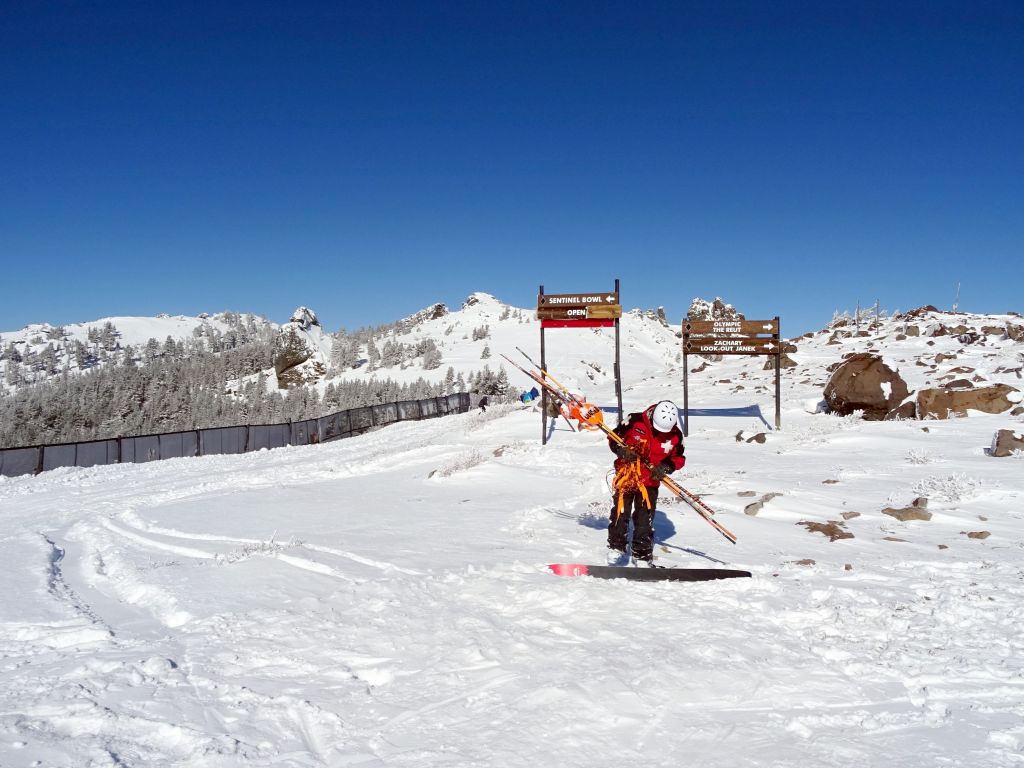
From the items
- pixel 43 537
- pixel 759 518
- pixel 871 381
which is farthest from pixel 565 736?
pixel 871 381

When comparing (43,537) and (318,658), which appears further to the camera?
(43,537)

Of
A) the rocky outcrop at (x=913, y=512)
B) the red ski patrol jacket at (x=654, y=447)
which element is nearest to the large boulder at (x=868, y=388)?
the rocky outcrop at (x=913, y=512)

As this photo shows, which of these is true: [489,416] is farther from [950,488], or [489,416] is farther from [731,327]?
[950,488]

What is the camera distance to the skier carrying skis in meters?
6.71

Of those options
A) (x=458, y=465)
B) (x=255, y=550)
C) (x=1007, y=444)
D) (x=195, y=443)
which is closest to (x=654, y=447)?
(x=255, y=550)

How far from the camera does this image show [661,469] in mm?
6730

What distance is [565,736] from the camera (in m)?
3.21

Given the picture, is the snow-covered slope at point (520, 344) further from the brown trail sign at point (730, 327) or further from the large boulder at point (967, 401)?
the large boulder at point (967, 401)

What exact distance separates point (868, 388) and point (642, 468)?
45.4ft

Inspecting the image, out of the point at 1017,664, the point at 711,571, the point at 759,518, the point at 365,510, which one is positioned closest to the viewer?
the point at 1017,664

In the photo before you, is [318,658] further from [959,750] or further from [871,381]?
[871,381]

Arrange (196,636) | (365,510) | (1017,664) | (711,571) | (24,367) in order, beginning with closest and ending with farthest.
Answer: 1. (1017,664)
2. (196,636)
3. (711,571)
4. (365,510)
5. (24,367)

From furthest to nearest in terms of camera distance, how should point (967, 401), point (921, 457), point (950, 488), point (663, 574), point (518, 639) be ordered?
point (967, 401) → point (921, 457) → point (950, 488) → point (663, 574) → point (518, 639)

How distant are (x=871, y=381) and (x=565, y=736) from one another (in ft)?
57.7
